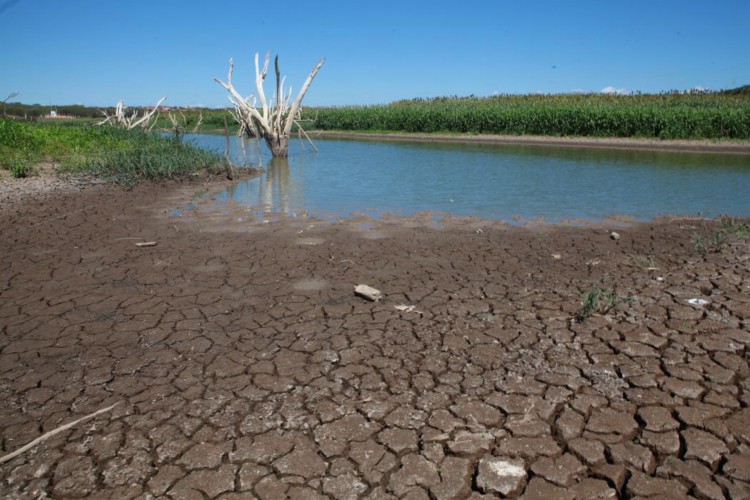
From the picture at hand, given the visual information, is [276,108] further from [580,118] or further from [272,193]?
[580,118]

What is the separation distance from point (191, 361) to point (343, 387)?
1269 millimetres

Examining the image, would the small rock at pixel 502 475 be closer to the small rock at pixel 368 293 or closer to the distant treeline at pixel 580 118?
the small rock at pixel 368 293

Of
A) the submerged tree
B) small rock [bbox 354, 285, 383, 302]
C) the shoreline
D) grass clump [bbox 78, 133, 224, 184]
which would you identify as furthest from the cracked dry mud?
the shoreline

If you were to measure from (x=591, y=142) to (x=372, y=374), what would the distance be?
1129 inches

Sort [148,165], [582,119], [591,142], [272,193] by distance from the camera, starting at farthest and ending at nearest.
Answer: [582,119], [591,142], [148,165], [272,193]

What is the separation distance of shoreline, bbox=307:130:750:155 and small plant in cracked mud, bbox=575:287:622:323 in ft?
77.5

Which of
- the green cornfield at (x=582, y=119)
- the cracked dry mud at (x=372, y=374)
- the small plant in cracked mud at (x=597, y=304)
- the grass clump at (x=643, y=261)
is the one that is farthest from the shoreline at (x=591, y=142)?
the small plant in cracked mud at (x=597, y=304)

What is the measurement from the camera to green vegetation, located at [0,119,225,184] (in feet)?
47.4

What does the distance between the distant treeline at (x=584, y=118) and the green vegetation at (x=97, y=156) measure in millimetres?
20930

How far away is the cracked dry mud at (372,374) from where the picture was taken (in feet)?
9.91

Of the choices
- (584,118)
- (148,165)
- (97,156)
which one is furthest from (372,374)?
(584,118)

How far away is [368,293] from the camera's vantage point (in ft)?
A: 18.3

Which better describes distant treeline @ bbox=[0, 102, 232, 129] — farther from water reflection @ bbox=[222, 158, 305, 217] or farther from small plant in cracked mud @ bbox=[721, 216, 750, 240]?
small plant in cracked mud @ bbox=[721, 216, 750, 240]

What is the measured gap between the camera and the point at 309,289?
19.4ft
